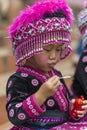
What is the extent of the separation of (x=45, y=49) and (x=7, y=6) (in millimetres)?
9143

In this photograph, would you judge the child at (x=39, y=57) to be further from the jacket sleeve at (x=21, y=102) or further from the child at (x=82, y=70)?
the child at (x=82, y=70)

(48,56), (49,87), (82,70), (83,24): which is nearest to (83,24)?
(83,24)

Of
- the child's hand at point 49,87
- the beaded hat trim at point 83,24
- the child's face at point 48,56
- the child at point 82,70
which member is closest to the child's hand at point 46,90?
the child's hand at point 49,87

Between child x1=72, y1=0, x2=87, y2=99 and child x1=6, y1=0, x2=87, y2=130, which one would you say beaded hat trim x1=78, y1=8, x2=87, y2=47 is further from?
child x1=6, y1=0, x2=87, y2=130

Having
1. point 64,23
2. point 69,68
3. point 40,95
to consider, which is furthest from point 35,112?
point 69,68

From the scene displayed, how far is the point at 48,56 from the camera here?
2.86m

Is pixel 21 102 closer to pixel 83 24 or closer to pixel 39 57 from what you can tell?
pixel 39 57

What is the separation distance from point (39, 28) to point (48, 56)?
180 mm

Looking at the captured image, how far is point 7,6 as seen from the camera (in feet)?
38.9

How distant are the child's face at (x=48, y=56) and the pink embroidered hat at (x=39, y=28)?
38 mm

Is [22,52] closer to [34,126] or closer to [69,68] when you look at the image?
[34,126]

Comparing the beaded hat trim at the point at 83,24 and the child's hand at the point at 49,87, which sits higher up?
the beaded hat trim at the point at 83,24

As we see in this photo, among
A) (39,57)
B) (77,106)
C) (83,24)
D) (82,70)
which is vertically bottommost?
(77,106)

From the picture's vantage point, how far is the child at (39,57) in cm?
281
